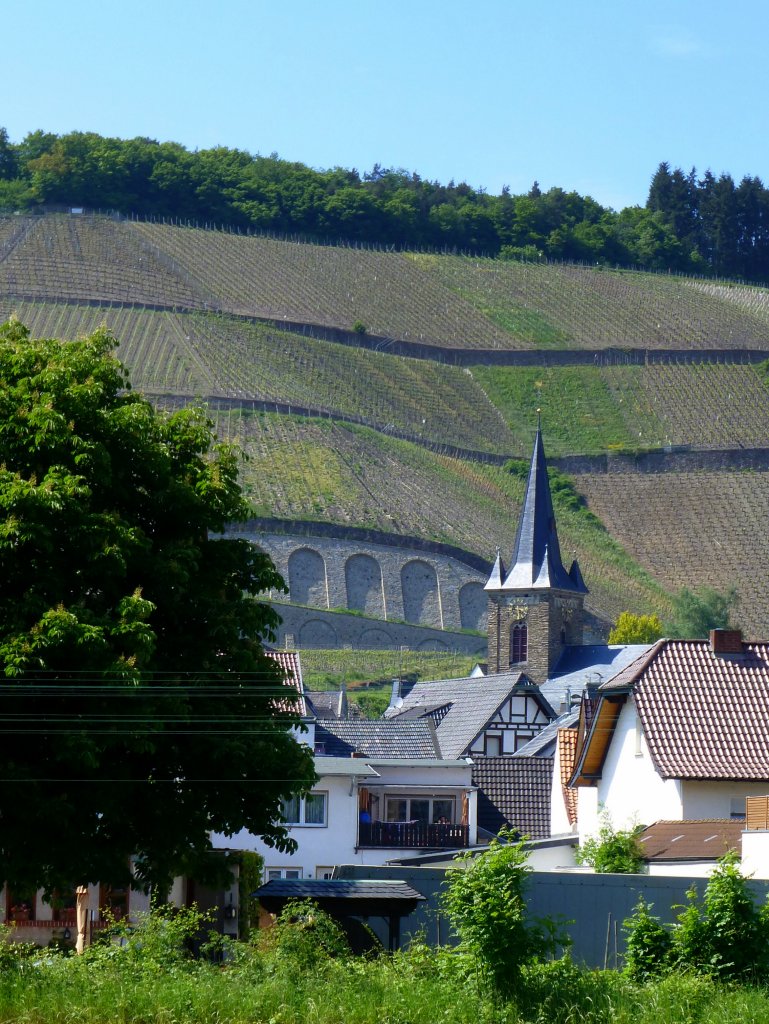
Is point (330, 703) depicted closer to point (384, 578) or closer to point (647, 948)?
point (384, 578)

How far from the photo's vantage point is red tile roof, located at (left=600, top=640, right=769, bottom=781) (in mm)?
27984

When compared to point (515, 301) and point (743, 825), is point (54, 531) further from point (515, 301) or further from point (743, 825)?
point (515, 301)

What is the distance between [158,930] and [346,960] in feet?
5.62

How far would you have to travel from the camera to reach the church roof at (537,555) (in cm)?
8300

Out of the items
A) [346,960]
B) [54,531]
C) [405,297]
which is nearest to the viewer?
[346,960]

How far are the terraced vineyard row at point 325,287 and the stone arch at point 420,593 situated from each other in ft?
129

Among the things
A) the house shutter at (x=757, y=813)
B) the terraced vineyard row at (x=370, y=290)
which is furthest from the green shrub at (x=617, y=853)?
the terraced vineyard row at (x=370, y=290)

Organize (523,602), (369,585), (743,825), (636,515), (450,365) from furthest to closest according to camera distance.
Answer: (450,365) → (636,515) → (369,585) → (523,602) → (743,825)

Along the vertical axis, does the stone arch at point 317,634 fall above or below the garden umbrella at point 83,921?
above

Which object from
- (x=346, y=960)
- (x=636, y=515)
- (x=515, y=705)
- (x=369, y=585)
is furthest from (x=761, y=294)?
(x=346, y=960)

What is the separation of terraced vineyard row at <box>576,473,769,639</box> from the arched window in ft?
79.7

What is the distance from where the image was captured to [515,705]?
53.4 m

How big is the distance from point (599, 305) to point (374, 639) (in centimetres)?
6343

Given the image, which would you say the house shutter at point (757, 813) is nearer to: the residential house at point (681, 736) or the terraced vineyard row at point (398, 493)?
the residential house at point (681, 736)
